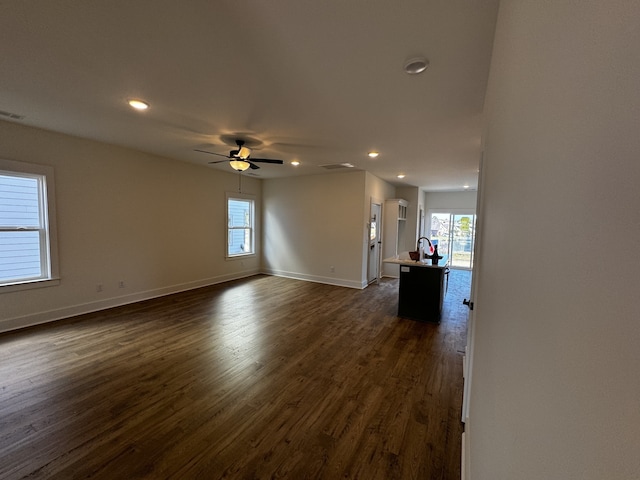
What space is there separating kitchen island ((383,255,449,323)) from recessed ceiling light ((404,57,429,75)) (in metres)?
2.66

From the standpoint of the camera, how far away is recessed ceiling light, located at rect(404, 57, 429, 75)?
1.94m

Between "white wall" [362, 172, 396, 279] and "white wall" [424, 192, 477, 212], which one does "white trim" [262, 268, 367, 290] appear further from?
"white wall" [424, 192, 477, 212]

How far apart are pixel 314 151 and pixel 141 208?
313cm

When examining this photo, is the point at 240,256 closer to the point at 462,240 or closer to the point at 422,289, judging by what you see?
the point at 422,289

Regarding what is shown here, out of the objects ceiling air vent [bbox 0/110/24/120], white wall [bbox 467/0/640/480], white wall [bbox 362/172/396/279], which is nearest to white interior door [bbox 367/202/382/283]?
white wall [bbox 362/172/396/279]

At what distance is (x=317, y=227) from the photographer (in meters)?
6.59

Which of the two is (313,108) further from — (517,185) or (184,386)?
(184,386)

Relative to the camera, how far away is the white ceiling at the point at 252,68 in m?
1.59

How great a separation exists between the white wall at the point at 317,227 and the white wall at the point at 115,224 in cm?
154

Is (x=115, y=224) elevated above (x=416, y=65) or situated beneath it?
situated beneath

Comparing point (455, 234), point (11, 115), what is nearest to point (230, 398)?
point (11, 115)

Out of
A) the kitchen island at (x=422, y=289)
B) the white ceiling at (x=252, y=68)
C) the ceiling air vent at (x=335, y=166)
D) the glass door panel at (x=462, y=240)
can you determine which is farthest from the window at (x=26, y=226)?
the glass door panel at (x=462, y=240)

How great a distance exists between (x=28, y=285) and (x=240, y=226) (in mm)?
3927

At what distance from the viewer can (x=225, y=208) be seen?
6449 millimetres
